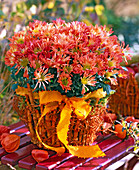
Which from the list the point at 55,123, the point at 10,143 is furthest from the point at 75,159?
the point at 10,143

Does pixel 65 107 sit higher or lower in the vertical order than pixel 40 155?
higher

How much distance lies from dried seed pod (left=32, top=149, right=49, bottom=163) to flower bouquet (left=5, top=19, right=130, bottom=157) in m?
0.03

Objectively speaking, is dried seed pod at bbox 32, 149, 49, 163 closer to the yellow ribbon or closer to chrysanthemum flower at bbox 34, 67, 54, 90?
the yellow ribbon

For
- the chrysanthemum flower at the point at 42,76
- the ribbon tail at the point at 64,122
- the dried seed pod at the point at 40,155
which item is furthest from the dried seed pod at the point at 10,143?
the chrysanthemum flower at the point at 42,76

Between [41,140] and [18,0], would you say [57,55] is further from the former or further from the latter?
[18,0]

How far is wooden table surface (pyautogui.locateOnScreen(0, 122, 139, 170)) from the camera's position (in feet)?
3.37

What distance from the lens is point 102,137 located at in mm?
1289

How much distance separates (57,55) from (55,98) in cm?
16

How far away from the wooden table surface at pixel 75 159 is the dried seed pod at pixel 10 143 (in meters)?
0.02

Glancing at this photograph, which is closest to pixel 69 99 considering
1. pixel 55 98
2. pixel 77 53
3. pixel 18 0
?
pixel 55 98

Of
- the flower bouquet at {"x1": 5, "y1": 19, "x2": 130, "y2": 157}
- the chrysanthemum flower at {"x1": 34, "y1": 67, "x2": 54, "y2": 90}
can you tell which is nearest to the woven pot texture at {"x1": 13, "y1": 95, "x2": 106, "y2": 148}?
the flower bouquet at {"x1": 5, "y1": 19, "x2": 130, "y2": 157}

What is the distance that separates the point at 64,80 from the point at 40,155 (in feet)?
1.12

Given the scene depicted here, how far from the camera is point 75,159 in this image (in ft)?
3.53

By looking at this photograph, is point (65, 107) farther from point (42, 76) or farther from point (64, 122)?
point (42, 76)
